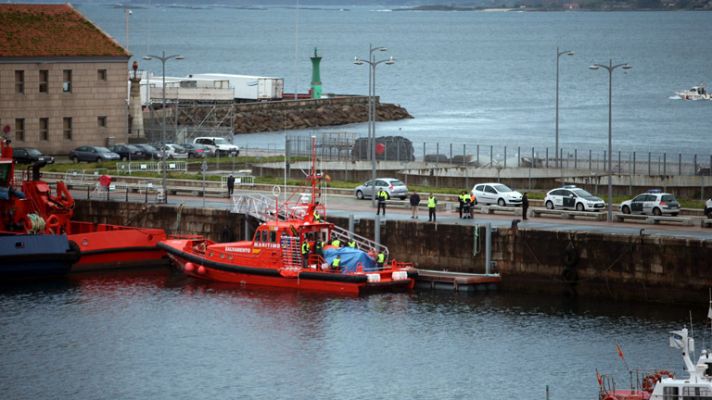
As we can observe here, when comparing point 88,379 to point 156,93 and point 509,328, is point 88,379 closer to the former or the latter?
point 509,328

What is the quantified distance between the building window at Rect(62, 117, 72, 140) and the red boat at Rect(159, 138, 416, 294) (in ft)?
92.8

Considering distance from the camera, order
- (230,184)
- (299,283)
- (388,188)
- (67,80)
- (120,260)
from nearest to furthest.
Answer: (299,283) → (120,260) → (388,188) → (230,184) → (67,80)

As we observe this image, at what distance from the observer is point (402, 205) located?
2682 inches

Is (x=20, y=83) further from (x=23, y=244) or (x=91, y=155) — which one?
(x=23, y=244)

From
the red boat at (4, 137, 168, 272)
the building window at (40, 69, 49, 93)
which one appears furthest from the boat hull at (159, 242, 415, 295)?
the building window at (40, 69, 49, 93)

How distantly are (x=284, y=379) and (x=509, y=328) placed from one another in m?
9.50

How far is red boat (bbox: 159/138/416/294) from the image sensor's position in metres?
58.5

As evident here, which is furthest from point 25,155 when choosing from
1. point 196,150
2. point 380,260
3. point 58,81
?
point 380,260

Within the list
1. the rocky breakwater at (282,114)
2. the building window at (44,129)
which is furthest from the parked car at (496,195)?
the rocky breakwater at (282,114)

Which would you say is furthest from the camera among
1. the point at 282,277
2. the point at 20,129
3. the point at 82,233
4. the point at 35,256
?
the point at 20,129

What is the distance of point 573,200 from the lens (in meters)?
66.4

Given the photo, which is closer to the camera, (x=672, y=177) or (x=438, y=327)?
(x=438, y=327)

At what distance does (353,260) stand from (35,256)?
45.3 ft

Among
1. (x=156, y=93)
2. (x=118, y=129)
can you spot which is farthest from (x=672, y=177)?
(x=156, y=93)
